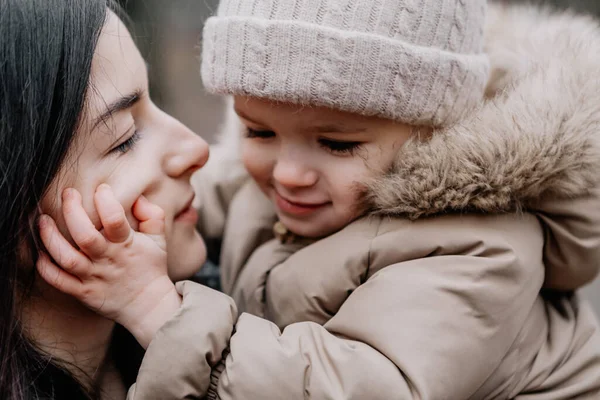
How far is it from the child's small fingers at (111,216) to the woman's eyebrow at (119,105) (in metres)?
0.14

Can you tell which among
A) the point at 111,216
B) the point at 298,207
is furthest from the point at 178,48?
the point at 111,216

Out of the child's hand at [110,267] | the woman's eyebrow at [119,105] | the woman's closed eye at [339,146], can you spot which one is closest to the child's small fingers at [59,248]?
the child's hand at [110,267]

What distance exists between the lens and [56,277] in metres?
1.19

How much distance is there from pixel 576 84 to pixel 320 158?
61 centimetres

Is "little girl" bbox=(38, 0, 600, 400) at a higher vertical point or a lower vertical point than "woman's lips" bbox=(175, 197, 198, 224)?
higher

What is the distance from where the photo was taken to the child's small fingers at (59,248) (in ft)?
3.81

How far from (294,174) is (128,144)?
0.39m

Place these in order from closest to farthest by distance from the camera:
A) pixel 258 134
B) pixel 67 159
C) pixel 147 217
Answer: pixel 67 159 → pixel 147 217 → pixel 258 134

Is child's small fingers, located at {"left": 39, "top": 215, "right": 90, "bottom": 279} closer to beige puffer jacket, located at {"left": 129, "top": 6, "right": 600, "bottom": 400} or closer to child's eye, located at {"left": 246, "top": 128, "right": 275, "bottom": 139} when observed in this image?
beige puffer jacket, located at {"left": 129, "top": 6, "right": 600, "bottom": 400}

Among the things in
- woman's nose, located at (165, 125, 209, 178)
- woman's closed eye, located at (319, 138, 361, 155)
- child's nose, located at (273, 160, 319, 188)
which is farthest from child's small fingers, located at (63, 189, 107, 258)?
woman's closed eye, located at (319, 138, 361, 155)

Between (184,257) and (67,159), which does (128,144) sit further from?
(184,257)

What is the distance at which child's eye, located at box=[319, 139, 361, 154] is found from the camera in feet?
4.73

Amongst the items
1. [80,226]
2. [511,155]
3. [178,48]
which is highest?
[511,155]

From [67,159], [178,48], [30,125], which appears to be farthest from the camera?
[178,48]
